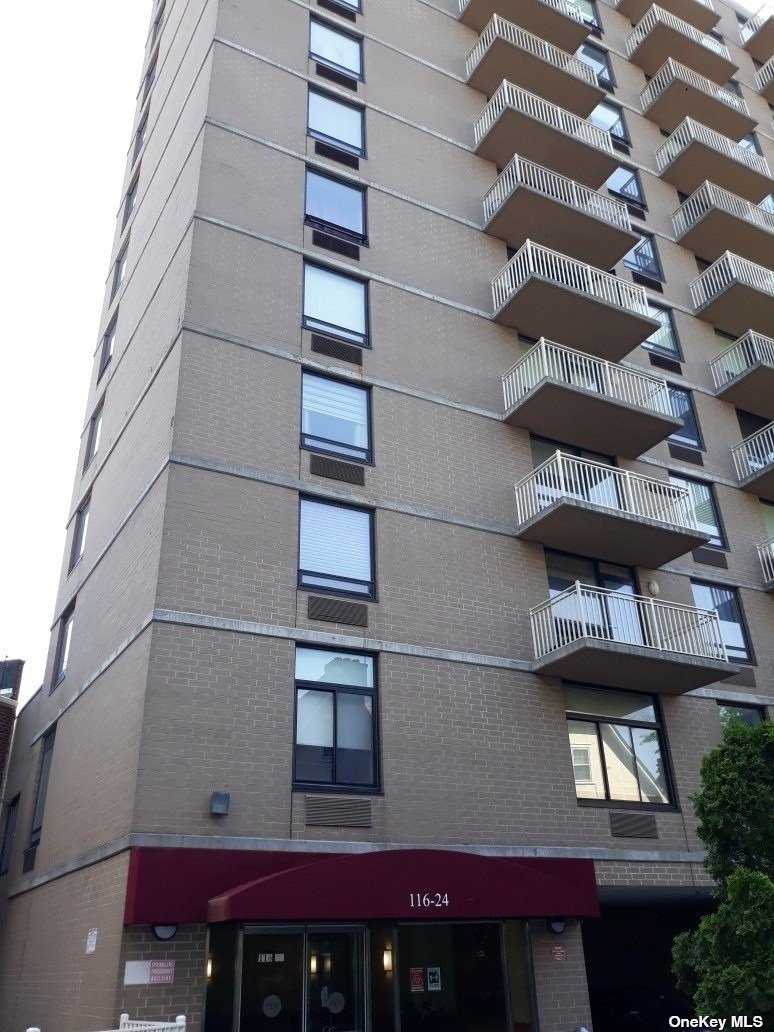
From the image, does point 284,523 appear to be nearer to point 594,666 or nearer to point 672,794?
Result: point 594,666

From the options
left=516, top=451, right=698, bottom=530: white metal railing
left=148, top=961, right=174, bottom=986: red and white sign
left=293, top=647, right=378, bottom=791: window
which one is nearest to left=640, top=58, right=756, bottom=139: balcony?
left=516, top=451, right=698, bottom=530: white metal railing

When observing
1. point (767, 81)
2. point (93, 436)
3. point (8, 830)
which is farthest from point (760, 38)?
point (8, 830)

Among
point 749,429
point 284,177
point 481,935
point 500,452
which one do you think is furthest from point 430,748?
point 749,429

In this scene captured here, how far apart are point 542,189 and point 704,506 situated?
8.12 m

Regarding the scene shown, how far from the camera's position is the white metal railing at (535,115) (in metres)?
21.0

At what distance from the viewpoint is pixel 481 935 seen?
1269cm

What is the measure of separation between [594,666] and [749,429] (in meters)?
10.2

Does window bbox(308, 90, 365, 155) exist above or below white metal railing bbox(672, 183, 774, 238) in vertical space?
below

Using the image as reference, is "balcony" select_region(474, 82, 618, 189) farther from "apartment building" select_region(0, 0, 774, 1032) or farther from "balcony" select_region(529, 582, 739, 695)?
"balcony" select_region(529, 582, 739, 695)

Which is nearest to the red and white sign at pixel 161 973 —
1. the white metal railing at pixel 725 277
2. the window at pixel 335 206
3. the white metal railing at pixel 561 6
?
the window at pixel 335 206

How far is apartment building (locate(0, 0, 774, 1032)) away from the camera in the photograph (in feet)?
37.9

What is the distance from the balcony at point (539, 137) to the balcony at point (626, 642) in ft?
36.3

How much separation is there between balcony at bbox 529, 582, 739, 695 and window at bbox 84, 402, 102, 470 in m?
11.3

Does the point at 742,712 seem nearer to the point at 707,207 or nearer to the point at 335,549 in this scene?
the point at 335,549
